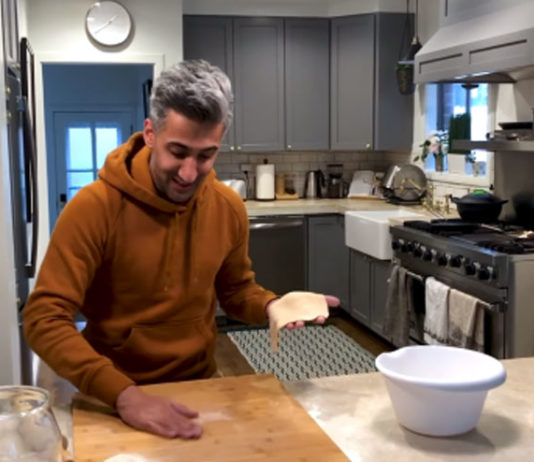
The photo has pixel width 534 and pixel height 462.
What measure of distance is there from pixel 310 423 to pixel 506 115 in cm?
356

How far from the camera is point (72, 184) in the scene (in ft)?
25.1

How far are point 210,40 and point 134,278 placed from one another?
4258mm

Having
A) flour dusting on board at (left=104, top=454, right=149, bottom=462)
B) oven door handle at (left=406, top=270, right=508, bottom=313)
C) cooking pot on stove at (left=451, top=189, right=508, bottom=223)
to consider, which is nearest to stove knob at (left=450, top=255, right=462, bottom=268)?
oven door handle at (left=406, top=270, right=508, bottom=313)

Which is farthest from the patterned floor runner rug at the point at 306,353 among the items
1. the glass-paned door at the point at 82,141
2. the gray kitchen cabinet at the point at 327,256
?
the glass-paned door at the point at 82,141

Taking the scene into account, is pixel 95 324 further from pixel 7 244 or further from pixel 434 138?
pixel 434 138

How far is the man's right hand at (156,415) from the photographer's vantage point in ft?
4.45

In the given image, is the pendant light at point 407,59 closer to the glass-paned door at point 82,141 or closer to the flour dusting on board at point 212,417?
the glass-paned door at point 82,141

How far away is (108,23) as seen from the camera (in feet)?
17.0

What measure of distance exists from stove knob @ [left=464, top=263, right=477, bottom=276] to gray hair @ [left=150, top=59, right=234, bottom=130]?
2293 mm

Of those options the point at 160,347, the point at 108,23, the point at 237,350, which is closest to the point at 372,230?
the point at 237,350

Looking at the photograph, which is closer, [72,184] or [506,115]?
[506,115]

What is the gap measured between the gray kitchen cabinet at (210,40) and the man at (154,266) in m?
3.94

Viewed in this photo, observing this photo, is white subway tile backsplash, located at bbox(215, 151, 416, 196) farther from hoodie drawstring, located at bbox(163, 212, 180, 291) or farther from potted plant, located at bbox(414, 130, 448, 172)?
hoodie drawstring, located at bbox(163, 212, 180, 291)

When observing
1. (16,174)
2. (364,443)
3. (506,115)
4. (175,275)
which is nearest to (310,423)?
(364,443)
